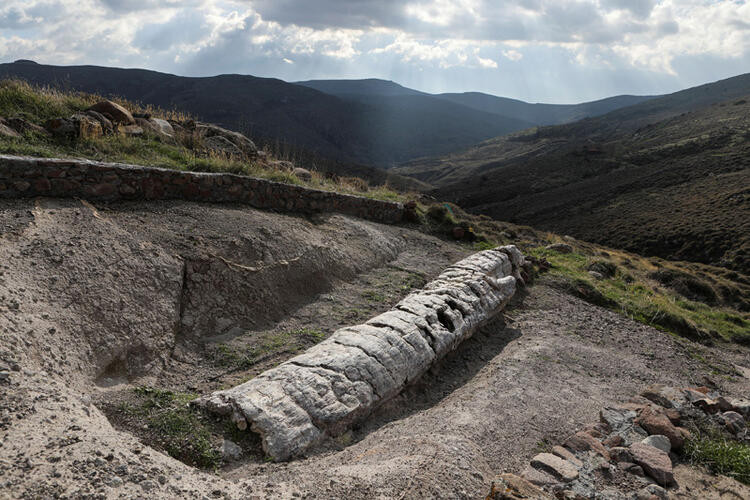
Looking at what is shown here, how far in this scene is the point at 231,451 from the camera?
3.80 metres

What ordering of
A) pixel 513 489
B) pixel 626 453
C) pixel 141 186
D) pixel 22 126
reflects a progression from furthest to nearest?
pixel 22 126 → pixel 141 186 → pixel 626 453 → pixel 513 489

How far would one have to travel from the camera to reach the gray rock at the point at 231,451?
376cm

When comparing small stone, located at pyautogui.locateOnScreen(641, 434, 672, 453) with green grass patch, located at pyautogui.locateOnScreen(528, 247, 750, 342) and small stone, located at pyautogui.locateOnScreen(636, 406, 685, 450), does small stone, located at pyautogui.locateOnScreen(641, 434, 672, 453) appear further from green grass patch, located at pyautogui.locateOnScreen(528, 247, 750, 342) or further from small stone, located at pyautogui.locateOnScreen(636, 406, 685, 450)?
green grass patch, located at pyautogui.locateOnScreen(528, 247, 750, 342)

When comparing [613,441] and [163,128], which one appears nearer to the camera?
[613,441]

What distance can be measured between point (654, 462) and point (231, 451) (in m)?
3.70

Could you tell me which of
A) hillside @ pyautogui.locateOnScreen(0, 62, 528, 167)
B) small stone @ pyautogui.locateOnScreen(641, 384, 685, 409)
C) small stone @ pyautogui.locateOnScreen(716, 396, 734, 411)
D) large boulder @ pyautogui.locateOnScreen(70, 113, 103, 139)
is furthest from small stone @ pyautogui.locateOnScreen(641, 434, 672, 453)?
hillside @ pyautogui.locateOnScreen(0, 62, 528, 167)

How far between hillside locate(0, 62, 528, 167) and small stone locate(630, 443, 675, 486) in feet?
242

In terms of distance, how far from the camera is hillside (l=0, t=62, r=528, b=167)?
300 ft

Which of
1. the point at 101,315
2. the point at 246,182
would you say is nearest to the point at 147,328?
the point at 101,315

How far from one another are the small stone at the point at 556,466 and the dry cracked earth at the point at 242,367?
0.20 metres

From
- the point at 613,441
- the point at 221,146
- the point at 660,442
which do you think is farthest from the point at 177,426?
the point at 221,146

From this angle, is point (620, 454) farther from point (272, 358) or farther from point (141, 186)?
point (141, 186)

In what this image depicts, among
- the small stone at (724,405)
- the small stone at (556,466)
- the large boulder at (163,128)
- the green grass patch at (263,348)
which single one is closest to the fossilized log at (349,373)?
the green grass patch at (263,348)

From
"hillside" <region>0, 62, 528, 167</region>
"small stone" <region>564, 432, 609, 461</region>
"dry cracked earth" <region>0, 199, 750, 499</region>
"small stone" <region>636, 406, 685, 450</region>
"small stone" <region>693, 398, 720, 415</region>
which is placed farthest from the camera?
"hillside" <region>0, 62, 528, 167</region>
